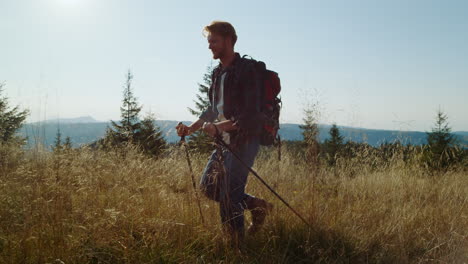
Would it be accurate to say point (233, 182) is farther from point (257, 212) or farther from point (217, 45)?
point (217, 45)

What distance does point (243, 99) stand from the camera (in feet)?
7.39

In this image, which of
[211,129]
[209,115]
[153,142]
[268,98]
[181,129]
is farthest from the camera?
[153,142]

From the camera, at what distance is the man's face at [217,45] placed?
7.99 ft

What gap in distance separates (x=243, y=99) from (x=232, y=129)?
0.25 metres

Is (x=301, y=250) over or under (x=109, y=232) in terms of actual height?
under

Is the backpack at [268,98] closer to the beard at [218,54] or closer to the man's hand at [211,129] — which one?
the beard at [218,54]

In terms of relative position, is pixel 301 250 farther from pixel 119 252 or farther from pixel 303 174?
pixel 303 174

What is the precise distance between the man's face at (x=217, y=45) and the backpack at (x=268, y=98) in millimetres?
198

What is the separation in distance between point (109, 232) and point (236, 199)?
1017 millimetres

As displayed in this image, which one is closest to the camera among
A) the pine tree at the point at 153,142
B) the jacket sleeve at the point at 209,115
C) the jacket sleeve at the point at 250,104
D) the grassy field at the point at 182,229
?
the grassy field at the point at 182,229

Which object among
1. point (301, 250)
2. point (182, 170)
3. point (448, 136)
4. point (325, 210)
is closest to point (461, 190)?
point (325, 210)

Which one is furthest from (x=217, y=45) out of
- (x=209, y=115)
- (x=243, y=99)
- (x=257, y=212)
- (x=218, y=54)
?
(x=257, y=212)

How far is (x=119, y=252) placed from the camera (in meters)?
2.09

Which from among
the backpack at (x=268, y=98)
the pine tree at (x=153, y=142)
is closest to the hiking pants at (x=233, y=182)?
the backpack at (x=268, y=98)
